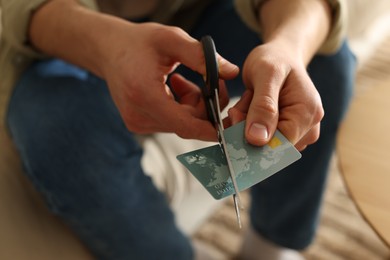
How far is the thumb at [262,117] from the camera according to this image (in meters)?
0.39

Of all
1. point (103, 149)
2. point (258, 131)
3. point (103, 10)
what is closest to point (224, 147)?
point (258, 131)

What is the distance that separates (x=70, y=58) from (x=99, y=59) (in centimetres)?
9

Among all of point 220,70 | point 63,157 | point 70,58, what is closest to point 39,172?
point 63,157

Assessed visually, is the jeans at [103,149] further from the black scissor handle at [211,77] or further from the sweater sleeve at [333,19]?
the black scissor handle at [211,77]

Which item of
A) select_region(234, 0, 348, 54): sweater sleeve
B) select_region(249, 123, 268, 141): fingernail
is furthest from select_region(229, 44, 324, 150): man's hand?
select_region(234, 0, 348, 54): sweater sleeve

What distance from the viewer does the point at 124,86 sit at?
0.46 meters

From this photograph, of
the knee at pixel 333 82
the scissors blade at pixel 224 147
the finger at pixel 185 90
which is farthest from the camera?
the knee at pixel 333 82

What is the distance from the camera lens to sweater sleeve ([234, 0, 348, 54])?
60 cm

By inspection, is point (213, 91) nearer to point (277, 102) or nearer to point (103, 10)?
point (277, 102)

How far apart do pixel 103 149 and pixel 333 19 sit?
0.37 metres

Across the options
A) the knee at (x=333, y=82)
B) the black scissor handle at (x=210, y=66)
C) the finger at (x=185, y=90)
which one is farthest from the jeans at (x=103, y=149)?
the black scissor handle at (x=210, y=66)

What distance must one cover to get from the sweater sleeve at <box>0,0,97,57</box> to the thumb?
29 centimetres

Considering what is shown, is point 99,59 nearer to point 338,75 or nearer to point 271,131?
point 271,131

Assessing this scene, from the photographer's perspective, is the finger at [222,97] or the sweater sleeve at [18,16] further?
the sweater sleeve at [18,16]
